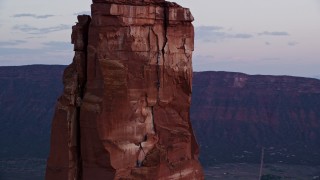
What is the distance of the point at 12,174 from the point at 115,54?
184ft

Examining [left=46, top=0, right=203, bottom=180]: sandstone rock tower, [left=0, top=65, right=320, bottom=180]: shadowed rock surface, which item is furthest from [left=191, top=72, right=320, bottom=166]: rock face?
[left=46, top=0, right=203, bottom=180]: sandstone rock tower

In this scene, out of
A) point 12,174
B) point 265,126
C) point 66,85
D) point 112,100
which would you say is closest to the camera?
point 112,100

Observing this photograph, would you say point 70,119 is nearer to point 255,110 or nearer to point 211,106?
point 255,110

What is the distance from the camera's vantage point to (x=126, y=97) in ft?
59.9

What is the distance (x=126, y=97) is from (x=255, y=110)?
95828mm

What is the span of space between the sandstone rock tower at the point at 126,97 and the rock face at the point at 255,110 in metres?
85.7

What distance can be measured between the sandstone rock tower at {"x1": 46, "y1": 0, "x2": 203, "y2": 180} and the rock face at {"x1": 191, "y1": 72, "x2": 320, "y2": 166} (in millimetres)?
85663

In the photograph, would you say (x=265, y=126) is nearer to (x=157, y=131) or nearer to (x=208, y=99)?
(x=208, y=99)

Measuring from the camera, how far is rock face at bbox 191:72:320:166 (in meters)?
108

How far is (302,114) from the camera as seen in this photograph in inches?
4417

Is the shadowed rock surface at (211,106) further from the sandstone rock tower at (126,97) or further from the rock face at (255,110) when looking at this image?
the sandstone rock tower at (126,97)

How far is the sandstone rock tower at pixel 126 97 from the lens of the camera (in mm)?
18172

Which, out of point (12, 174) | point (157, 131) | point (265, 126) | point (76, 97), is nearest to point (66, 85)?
point (76, 97)

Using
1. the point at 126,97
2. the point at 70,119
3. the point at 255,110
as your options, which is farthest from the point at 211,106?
the point at 126,97
